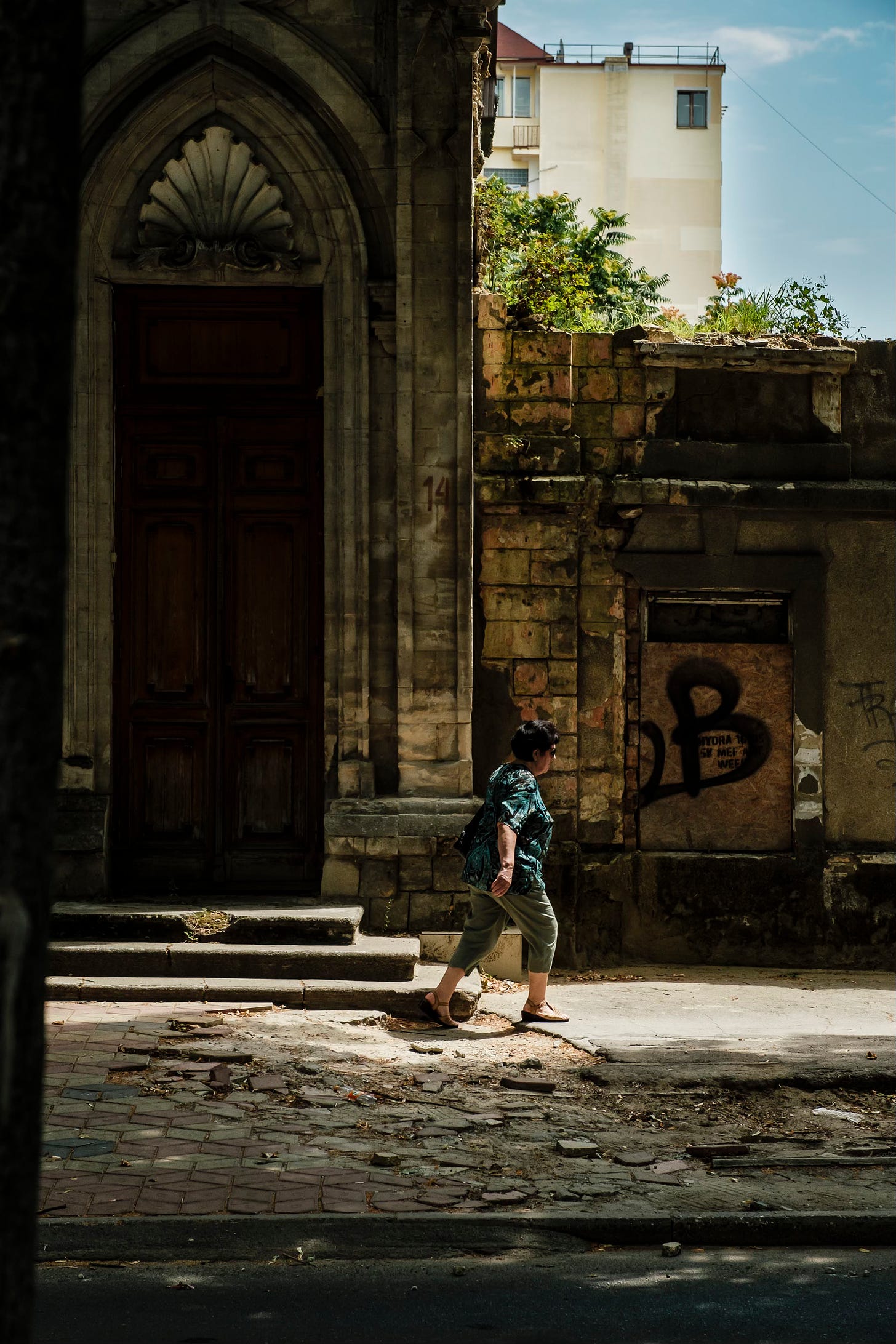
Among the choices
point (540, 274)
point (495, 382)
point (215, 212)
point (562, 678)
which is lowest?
point (562, 678)

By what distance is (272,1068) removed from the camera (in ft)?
22.1

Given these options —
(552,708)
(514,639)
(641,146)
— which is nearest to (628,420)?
(514,639)

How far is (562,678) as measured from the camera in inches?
381

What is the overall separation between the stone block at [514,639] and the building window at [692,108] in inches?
1784

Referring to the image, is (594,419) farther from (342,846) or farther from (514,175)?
(514,175)

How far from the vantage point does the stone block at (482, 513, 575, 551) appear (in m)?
9.65

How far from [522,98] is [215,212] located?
150 feet

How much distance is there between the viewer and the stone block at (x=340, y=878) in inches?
363

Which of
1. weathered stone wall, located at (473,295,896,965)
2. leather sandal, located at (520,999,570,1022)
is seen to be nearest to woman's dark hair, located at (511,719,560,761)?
leather sandal, located at (520,999,570,1022)

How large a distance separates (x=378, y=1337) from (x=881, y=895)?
267 inches

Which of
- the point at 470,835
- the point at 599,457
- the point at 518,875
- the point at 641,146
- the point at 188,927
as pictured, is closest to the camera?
the point at 518,875

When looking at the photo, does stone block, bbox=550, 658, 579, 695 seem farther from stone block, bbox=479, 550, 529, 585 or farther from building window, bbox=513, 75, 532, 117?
building window, bbox=513, 75, 532, 117

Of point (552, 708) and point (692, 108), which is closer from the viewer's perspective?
point (552, 708)

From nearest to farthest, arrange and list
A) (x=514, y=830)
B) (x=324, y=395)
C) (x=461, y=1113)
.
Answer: (x=461, y=1113)
(x=514, y=830)
(x=324, y=395)
